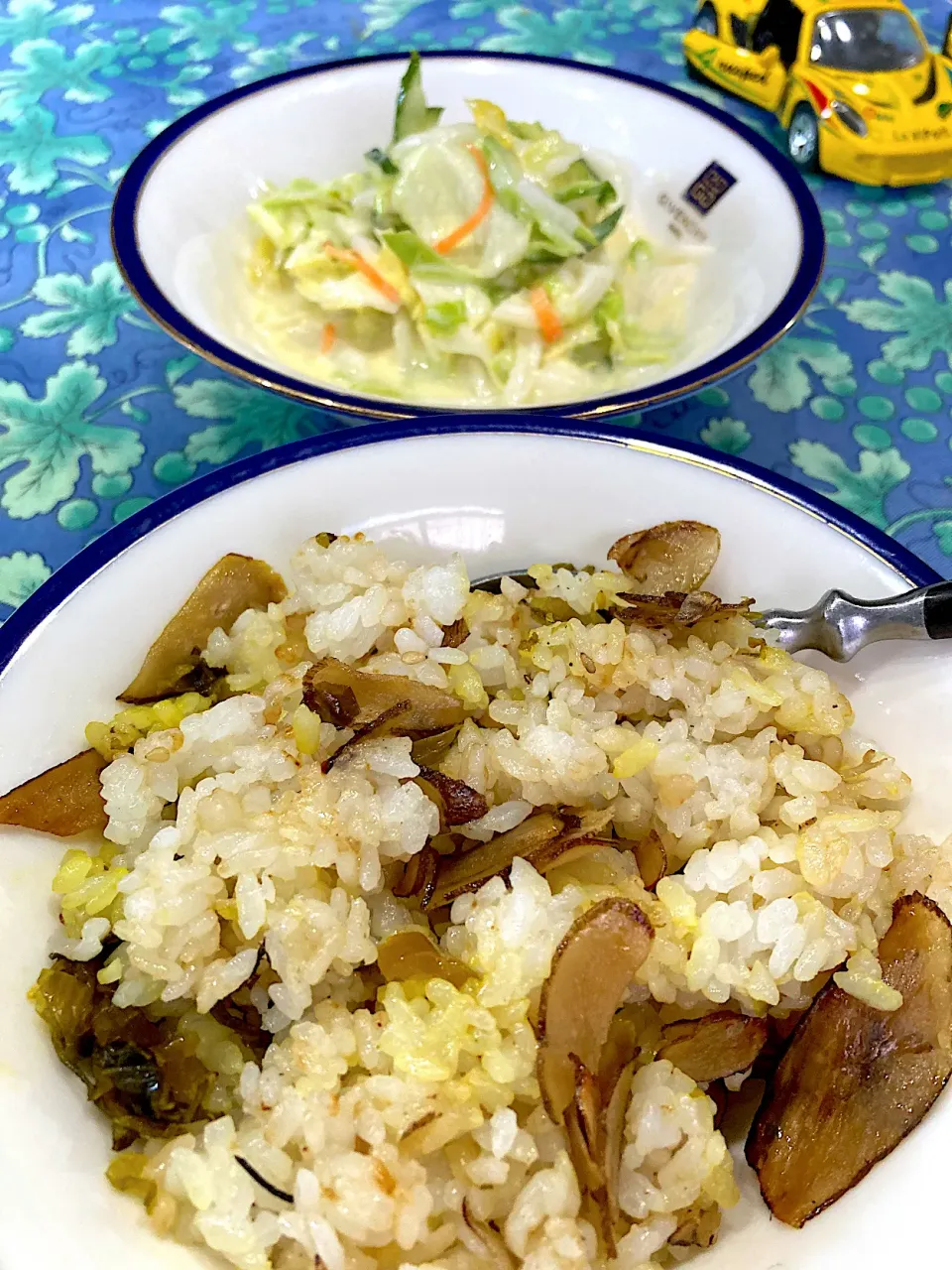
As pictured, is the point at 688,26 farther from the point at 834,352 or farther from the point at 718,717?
the point at 718,717

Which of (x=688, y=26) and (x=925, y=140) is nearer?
(x=925, y=140)

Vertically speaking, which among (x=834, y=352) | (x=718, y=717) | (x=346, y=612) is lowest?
(x=834, y=352)

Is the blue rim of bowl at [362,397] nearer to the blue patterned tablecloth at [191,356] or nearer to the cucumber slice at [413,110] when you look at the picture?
the blue patterned tablecloth at [191,356]

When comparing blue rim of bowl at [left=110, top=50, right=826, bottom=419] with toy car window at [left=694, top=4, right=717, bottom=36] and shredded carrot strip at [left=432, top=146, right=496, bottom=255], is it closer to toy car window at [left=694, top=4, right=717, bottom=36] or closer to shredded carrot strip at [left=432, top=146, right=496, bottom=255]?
shredded carrot strip at [left=432, top=146, right=496, bottom=255]

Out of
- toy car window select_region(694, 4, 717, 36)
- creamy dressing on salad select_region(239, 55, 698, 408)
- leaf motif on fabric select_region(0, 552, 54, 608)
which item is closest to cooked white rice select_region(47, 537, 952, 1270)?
leaf motif on fabric select_region(0, 552, 54, 608)

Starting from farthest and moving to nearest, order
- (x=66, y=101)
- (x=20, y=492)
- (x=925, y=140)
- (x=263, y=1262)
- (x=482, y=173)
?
(x=66, y=101)
(x=925, y=140)
(x=482, y=173)
(x=20, y=492)
(x=263, y=1262)

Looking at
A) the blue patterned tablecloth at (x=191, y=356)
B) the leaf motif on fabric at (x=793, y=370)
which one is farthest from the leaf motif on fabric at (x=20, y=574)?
the leaf motif on fabric at (x=793, y=370)

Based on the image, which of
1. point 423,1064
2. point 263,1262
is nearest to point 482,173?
point 423,1064
